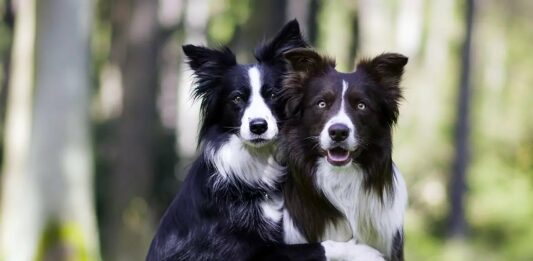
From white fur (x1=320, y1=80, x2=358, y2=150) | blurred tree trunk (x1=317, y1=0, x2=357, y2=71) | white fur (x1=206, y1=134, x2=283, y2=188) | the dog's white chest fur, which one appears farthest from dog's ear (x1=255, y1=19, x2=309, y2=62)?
blurred tree trunk (x1=317, y1=0, x2=357, y2=71)

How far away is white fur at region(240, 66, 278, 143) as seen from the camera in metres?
7.39

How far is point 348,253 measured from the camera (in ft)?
23.7

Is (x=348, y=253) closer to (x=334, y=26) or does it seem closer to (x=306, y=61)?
(x=306, y=61)

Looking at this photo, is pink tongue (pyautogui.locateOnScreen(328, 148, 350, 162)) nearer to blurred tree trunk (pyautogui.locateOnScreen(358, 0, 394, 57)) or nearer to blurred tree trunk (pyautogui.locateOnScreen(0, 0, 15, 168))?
blurred tree trunk (pyautogui.locateOnScreen(358, 0, 394, 57))

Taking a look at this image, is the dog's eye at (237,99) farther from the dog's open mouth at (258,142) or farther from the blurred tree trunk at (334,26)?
the blurred tree trunk at (334,26)

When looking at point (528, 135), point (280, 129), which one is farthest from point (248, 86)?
point (528, 135)

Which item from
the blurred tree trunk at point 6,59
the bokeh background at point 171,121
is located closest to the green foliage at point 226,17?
the bokeh background at point 171,121

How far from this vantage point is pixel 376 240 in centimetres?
741

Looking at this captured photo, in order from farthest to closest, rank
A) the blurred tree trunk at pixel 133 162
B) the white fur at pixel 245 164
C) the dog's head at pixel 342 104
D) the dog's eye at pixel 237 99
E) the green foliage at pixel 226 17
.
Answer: the green foliage at pixel 226 17
the blurred tree trunk at pixel 133 162
the dog's eye at pixel 237 99
the white fur at pixel 245 164
the dog's head at pixel 342 104

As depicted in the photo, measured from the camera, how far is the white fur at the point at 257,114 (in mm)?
7395

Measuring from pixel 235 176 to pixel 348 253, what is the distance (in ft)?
3.26

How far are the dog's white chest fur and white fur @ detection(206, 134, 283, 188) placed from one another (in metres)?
0.45

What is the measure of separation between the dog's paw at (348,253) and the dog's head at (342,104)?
560 millimetres

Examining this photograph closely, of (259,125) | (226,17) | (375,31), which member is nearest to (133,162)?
(375,31)
